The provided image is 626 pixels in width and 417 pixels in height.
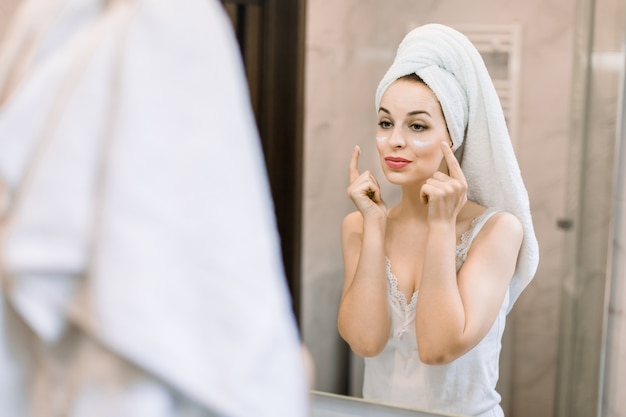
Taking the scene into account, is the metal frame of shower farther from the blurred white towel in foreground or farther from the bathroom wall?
the blurred white towel in foreground

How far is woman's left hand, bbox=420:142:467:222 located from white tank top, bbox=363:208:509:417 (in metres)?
0.04

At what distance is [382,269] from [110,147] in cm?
58

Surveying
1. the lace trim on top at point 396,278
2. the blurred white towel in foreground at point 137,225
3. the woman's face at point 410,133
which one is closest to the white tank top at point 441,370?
the lace trim on top at point 396,278

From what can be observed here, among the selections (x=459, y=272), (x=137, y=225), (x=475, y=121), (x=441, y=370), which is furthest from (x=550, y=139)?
(x=137, y=225)

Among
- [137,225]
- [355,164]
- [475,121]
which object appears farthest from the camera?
[355,164]

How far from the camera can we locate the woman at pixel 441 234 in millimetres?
888

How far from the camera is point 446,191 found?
0.90 m

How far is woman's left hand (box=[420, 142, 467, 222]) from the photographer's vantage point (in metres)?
0.89

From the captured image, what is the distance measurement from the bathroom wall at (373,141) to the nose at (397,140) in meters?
0.04

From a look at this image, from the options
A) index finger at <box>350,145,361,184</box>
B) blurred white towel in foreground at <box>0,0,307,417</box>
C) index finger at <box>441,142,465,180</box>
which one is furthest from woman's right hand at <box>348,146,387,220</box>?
blurred white towel in foreground at <box>0,0,307,417</box>

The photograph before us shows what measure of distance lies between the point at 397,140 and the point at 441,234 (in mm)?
143

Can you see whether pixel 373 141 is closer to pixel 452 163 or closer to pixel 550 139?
pixel 452 163

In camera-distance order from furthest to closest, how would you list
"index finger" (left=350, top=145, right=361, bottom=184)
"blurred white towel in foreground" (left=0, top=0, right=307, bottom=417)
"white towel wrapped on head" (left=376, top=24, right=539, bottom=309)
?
"index finger" (left=350, top=145, right=361, bottom=184)
"white towel wrapped on head" (left=376, top=24, right=539, bottom=309)
"blurred white towel in foreground" (left=0, top=0, right=307, bottom=417)

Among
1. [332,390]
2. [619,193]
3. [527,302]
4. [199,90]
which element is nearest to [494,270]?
[527,302]
